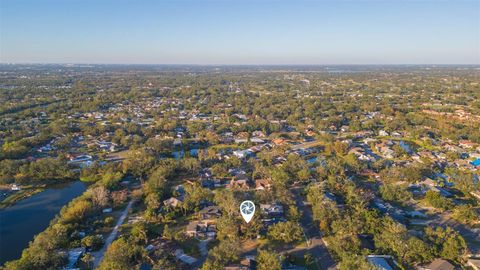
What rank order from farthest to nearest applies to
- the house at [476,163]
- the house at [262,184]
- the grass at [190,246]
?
the house at [476,163] → the house at [262,184] → the grass at [190,246]

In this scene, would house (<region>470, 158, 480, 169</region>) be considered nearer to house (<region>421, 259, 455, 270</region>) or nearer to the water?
house (<region>421, 259, 455, 270</region>)

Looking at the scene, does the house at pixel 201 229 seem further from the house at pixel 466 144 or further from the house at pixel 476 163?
the house at pixel 466 144

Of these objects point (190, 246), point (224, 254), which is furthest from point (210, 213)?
point (224, 254)

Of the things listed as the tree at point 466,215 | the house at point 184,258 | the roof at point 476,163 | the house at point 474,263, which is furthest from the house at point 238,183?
the roof at point 476,163

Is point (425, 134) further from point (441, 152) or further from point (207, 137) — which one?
point (207, 137)

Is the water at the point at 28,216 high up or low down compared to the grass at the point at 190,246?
down

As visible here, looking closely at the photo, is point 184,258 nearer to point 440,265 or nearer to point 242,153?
point 440,265
